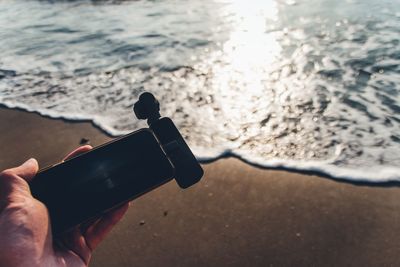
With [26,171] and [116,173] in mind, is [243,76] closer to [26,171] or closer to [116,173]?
[116,173]

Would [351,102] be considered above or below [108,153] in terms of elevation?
below

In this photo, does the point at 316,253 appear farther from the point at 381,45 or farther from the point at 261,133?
the point at 381,45

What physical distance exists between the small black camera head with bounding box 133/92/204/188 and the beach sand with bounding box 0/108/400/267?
3.62 ft


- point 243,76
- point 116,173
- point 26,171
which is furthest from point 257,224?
point 243,76

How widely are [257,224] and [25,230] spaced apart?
183 cm

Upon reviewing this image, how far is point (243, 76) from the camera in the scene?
5.42 meters

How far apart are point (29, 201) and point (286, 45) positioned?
216 inches

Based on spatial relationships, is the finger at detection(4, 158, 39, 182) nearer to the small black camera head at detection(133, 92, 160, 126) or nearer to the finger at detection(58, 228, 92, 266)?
the finger at detection(58, 228, 92, 266)

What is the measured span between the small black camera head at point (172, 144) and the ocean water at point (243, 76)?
5.98ft

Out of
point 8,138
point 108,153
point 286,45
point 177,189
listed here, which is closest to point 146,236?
point 177,189

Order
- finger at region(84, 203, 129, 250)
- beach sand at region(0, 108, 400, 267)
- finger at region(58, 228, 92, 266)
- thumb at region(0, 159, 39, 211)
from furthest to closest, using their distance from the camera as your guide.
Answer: beach sand at region(0, 108, 400, 267) < finger at region(84, 203, 129, 250) < finger at region(58, 228, 92, 266) < thumb at region(0, 159, 39, 211)

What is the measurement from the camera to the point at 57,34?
8414mm

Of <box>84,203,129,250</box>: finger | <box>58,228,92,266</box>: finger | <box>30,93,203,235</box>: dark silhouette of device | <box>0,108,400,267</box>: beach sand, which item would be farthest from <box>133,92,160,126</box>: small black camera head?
<box>0,108,400,267</box>: beach sand

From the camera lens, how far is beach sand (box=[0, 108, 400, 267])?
274cm
